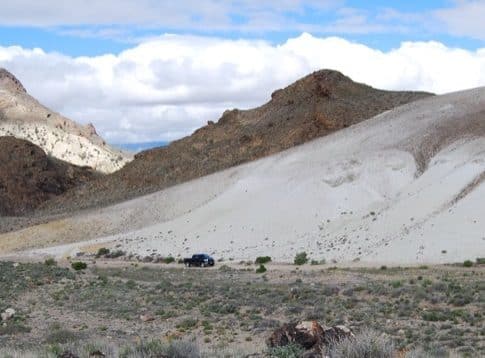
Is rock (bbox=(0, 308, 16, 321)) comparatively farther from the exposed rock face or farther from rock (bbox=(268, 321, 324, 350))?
the exposed rock face

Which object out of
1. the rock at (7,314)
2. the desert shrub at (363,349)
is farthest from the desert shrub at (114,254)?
the desert shrub at (363,349)

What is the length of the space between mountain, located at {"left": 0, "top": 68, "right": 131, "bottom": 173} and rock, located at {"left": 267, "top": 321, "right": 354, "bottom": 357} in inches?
4010

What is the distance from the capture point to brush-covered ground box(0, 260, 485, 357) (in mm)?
17172

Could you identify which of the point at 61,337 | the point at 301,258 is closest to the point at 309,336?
the point at 61,337

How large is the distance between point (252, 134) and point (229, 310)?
54.6 meters

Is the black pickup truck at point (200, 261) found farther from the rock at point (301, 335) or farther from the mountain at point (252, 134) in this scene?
the rock at point (301, 335)

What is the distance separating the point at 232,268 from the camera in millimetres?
41656

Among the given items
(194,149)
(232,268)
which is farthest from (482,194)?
(194,149)

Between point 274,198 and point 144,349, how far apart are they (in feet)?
142

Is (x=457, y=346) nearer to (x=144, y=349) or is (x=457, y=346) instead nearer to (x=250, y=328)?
(x=250, y=328)

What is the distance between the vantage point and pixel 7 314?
2355 centimetres

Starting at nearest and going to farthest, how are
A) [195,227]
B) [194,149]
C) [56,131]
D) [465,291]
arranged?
1. [465,291]
2. [195,227]
3. [194,149]
4. [56,131]

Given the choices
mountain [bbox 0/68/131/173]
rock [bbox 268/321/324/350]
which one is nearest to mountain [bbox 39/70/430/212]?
mountain [bbox 0/68/131/173]

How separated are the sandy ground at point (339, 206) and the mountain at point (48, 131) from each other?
5054 centimetres
